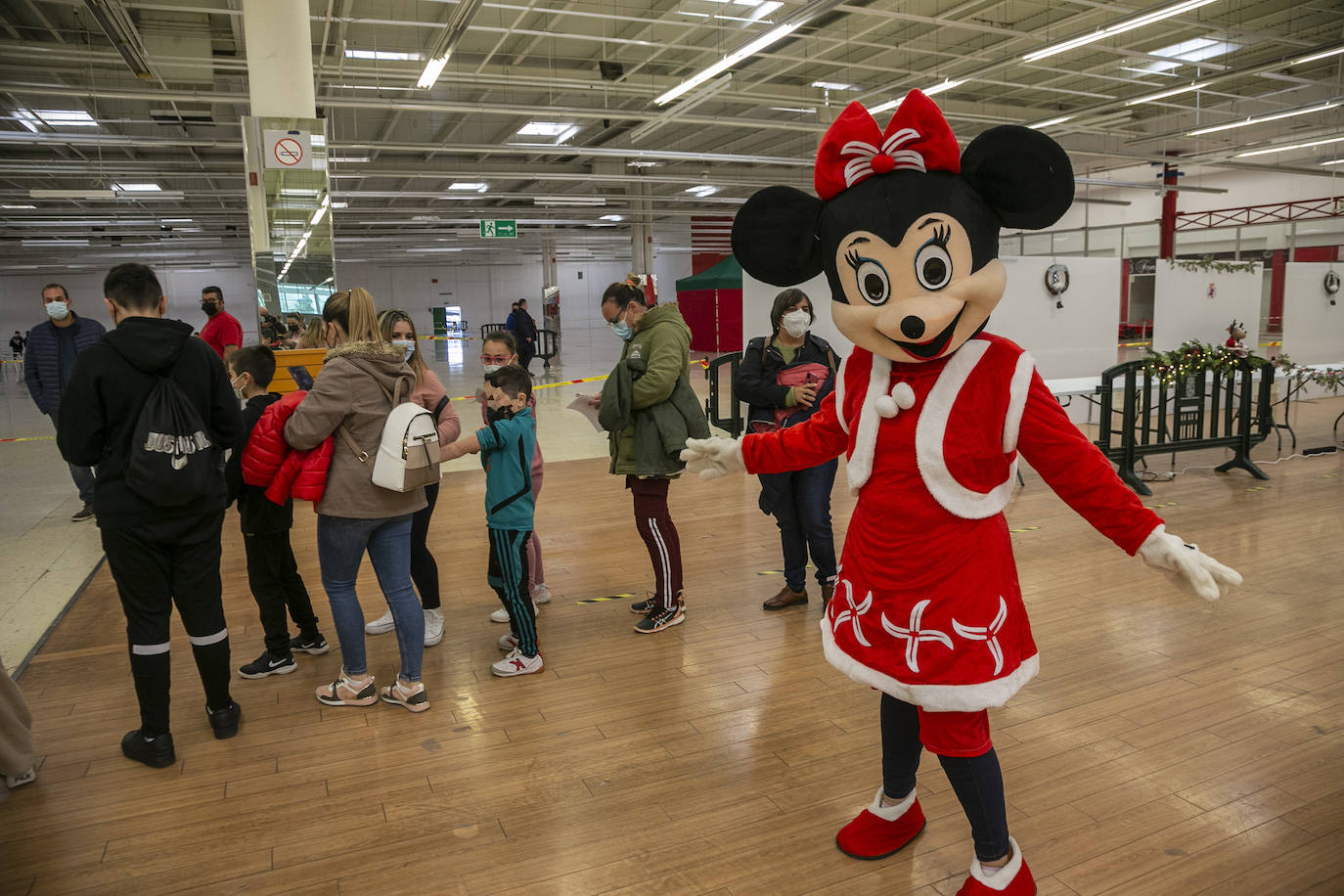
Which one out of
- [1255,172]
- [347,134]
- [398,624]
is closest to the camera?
[398,624]

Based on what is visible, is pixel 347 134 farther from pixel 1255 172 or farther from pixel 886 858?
pixel 1255 172

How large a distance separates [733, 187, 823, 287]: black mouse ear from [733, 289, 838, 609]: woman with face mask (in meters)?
1.45

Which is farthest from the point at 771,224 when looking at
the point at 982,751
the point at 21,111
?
the point at 21,111

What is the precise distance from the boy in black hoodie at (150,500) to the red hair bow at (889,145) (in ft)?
6.23

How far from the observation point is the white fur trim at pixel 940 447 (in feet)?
5.72

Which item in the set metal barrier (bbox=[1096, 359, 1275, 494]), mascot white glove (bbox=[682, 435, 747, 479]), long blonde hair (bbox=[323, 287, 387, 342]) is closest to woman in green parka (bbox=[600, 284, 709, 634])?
long blonde hair (bbox=[323, 287, 387, 342])

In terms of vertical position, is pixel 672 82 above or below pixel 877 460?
Result: above

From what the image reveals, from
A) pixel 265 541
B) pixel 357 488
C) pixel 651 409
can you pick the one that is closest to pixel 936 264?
pixel 651 409

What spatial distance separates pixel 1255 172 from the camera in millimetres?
19969

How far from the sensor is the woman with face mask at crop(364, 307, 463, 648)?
3.09 meters

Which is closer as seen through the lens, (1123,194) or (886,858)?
(886,858)

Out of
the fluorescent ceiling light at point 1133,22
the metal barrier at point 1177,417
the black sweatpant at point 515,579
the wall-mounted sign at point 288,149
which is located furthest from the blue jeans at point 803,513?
the fluorescent ceiling light at point 1133,22

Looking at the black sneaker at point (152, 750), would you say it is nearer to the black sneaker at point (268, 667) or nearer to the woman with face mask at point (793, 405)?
the black sneaker at point (268, 667)

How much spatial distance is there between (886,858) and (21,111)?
1385cm
